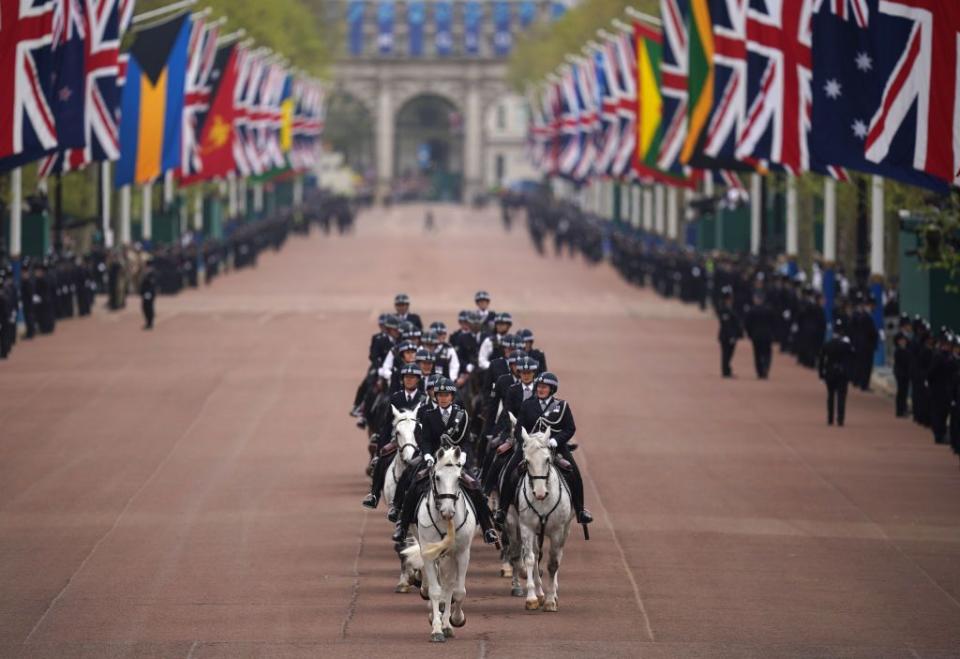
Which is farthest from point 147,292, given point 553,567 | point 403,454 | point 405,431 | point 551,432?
point 553,567

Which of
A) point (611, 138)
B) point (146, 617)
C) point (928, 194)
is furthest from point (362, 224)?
point (146, 617)

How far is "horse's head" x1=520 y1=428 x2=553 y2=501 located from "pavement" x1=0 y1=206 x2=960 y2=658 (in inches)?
42.7

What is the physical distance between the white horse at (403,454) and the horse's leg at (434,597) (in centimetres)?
167

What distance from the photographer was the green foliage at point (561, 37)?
101312 millimetres

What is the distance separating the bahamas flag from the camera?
54.2 m

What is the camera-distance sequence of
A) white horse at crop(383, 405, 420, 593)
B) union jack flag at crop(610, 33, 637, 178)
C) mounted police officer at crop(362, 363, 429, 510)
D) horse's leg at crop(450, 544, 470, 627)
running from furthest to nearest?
union jack flag at crop(610, 33, 637, 178) → mounted police officer at crop(362, 363, 429, 510) → white horse at crop(383, 405, 420, 593) → horse's leg at crop(450, 544, 470, 627)

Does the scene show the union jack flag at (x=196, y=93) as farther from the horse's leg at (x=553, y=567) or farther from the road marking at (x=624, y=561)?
the horse's leg at (x=553, y=567)

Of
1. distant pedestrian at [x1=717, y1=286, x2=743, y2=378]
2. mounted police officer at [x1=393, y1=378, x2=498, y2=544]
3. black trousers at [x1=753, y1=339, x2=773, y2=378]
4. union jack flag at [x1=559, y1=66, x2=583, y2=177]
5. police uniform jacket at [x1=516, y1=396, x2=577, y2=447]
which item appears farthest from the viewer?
union jack flag at [x1=559, y1=66, x2=583, y2=177]

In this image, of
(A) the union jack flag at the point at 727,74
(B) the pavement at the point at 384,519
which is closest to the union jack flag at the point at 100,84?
(B) the pavement at the point at 384,519

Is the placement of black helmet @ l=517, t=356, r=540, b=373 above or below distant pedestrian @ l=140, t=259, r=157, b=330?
above

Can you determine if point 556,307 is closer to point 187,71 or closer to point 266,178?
point 187,71

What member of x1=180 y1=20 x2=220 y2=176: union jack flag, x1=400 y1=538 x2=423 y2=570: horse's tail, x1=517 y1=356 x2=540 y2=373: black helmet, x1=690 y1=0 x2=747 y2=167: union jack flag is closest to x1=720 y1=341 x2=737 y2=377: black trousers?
x1=690 y1=0 x2=747 y2=167: union jack flag

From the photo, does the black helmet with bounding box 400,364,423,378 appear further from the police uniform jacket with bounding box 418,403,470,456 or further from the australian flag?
the australian flag

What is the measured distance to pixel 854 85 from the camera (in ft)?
101
